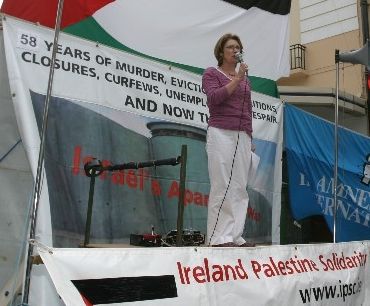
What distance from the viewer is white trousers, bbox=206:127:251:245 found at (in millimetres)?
2854

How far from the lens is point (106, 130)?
3395mm

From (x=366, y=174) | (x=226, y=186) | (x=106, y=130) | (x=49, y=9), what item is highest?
(x=49, y=9)

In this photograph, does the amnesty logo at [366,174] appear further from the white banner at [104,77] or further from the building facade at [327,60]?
the white banner at [104,77]

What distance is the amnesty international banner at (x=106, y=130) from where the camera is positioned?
2.93 m

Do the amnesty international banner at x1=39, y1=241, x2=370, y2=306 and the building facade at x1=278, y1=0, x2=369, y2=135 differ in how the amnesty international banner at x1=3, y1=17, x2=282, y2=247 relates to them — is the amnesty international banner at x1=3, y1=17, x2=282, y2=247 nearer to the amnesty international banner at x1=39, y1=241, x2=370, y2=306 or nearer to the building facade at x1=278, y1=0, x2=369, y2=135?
the amnesty international banner at x1=39, y1=241, x2=370, y2=306

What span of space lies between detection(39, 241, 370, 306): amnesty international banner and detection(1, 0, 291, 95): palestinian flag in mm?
2040

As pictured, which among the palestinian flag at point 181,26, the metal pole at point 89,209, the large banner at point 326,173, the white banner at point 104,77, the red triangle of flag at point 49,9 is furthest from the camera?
the large banner at point 326,173

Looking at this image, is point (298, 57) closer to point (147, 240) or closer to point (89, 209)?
point (147, 240)

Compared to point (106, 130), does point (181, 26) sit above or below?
above

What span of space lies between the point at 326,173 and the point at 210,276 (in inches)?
131

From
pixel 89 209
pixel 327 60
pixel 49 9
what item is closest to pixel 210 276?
pixel 89 209

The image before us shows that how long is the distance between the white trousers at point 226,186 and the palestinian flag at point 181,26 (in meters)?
1.35

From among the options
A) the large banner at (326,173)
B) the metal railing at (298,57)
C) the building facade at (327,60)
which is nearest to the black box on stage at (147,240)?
the large banner at (326,173)

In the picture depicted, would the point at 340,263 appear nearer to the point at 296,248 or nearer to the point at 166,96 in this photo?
the point at 296,248
